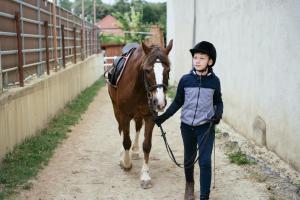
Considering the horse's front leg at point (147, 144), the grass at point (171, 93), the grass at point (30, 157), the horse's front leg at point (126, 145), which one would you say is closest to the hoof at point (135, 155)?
the horse's front leg at point (126, 145)

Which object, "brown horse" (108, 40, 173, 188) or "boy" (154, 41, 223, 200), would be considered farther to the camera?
"brown horse" (108, 40, 173, 188)

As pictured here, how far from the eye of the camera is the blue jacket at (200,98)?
4688mm

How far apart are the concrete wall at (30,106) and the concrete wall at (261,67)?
380 centimetres

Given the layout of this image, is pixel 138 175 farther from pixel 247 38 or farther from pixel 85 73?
pixel 85 73

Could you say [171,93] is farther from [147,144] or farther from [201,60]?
[201,60]

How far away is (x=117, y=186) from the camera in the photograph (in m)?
5.73

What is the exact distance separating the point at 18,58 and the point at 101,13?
77916 millimetres

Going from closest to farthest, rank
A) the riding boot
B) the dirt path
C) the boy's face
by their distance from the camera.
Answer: the boy's face → the riding boot → the dirt path

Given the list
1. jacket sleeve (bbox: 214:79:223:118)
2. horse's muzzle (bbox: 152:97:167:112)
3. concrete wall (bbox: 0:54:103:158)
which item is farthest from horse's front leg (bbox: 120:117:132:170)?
jacket sleeve (bbox: 214:79:223:118)

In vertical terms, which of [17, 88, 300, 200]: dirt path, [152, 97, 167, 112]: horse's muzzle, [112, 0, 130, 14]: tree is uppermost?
[112, 0, 130, 14]: tree

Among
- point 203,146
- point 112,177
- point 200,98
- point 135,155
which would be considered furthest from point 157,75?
point 135,155

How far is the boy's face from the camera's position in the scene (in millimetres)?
4609

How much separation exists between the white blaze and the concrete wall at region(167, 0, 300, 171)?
1.87 meters

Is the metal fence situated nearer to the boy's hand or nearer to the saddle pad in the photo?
the saddle pad
